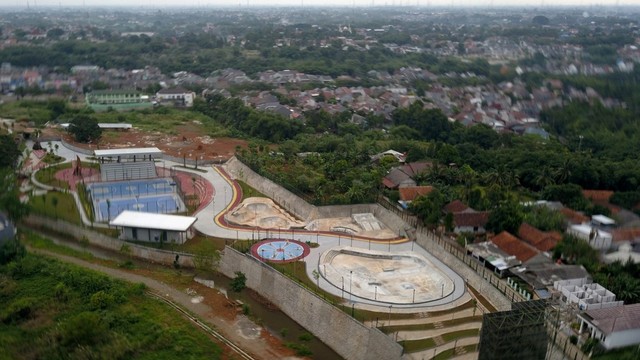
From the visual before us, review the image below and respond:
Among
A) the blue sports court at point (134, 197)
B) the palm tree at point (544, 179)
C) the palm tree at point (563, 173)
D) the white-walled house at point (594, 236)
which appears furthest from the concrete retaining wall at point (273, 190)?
the palm tree at point (563, 173)

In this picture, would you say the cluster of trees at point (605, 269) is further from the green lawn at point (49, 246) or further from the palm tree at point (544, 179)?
the green lawn at point (49, 246)

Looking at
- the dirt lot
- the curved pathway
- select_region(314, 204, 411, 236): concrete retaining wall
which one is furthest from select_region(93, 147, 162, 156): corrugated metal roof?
select_region(314, 204, 411, 236): concrete retaining wall

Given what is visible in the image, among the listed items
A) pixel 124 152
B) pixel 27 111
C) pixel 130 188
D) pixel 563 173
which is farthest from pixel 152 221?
pixel 27 111

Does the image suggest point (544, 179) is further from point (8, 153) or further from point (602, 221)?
point (8, 153)

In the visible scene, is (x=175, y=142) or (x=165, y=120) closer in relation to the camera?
(x=175, y=142)

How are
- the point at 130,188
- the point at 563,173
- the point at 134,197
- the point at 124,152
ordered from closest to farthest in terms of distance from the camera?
1. the point at 134,197
2. the point at 563,173
3. the point at 130,188
4. the point at 124,152

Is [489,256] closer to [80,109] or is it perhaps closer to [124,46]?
[80,109]

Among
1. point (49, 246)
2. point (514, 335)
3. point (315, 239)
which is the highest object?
point (514, 335)

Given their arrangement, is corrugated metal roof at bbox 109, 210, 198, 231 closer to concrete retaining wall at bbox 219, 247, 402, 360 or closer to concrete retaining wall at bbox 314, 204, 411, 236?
concrete retaining wall at bbox 219, 247, 402, 360

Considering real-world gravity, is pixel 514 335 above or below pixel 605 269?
above
